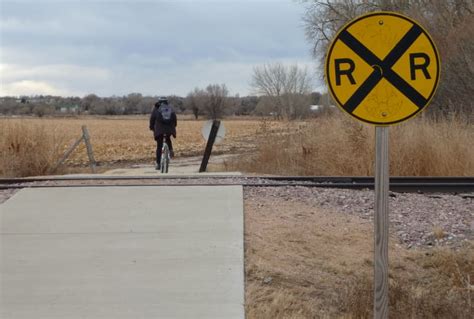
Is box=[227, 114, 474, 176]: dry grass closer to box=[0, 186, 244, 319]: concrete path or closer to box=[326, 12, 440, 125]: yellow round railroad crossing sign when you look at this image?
box=[0, 186, 244, 319]: concrete path

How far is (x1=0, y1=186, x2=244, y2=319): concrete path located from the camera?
5055 millimetres

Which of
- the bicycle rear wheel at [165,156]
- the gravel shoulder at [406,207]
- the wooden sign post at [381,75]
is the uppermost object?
the wooden sign post at [381,75]

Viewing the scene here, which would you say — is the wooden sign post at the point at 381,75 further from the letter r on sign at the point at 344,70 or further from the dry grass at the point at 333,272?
the dry grass at the point at 333,272

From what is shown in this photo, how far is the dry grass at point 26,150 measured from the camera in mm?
14258

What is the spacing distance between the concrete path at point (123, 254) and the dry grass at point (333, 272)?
0.25 m

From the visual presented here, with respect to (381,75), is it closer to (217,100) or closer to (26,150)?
(26,150)

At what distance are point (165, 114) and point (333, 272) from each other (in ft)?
29.5

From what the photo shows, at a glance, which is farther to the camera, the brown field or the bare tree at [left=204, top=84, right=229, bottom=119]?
the bare tree at [left=204, top=84, right=229, bottom=119]

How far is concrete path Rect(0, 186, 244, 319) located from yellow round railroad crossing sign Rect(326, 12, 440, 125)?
6.80 ft

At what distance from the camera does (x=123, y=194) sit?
9102mm

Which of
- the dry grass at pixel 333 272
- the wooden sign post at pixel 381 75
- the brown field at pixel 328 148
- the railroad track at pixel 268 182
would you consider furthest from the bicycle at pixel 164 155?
the wooden sign post at pixel 381 75

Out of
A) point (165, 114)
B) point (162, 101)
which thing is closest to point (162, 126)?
point (165, 114)

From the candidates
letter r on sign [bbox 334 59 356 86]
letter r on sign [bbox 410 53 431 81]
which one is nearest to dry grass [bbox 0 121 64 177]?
letter r on sign [bbox 334 59 356 86]

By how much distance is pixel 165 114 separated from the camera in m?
14.3
